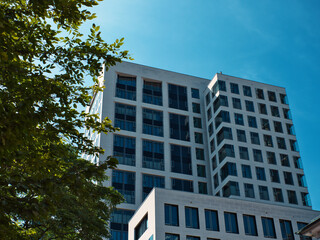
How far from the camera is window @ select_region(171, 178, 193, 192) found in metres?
67.1

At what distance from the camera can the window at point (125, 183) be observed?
62719mm

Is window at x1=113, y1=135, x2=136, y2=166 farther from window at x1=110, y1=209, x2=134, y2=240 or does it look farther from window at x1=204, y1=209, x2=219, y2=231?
window at x1=204, y1=209, x2=219, y2=231

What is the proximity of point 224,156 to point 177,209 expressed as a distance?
73.1 feet

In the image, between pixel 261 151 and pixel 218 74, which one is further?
pixel 218 74

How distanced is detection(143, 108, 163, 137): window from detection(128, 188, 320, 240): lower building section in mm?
25161

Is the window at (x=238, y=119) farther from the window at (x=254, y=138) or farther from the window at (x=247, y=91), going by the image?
the window at (x=247, y=91)

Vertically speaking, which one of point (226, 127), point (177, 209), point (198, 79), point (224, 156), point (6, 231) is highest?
point (198, 79)

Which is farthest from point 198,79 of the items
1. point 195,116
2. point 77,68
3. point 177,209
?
point 77,68

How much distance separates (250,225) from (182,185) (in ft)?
76.2

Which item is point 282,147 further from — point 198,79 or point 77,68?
point 77,68

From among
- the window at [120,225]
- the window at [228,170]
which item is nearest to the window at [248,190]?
the window at [228,170]

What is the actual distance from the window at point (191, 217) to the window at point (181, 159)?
2403 centimetres

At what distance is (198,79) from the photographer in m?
79.8

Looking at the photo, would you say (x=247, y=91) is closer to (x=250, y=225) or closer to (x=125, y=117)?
(x=125, y=117)
